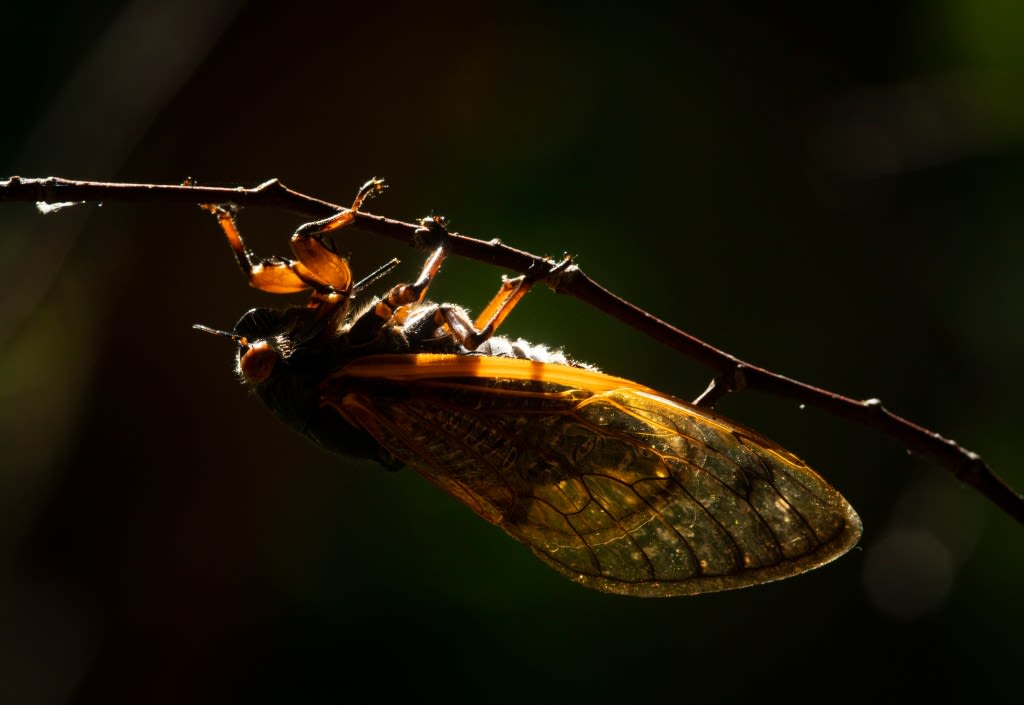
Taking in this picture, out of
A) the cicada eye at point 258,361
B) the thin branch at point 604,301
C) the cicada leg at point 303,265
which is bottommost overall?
the cicada eye at point 258,361

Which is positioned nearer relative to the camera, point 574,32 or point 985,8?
point 985,8

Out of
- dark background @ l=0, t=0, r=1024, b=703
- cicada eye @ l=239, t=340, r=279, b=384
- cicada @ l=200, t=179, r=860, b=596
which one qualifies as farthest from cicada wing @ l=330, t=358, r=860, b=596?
dark background @ l=0, t=0, r=1024, b=703

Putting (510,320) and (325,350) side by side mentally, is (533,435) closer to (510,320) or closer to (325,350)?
(325,350)

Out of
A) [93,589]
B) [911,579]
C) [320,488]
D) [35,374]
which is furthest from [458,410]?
[93,589]

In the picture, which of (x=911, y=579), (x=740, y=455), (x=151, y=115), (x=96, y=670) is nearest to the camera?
(x=740, y=455)

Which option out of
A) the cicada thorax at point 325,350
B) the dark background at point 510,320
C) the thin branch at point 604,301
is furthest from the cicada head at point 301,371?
the dark background at point 510,320

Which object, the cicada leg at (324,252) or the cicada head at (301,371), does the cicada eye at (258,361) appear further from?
the cicada leg at (324,252)

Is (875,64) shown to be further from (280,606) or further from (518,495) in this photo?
(280,606)
